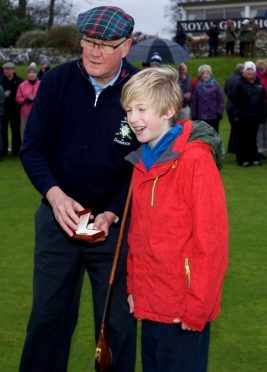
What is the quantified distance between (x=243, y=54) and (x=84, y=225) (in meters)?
32.1

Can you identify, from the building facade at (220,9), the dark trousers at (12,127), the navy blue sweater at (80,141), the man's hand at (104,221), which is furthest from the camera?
the building facade at (220,9)

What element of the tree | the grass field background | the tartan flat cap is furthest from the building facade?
the tartan flat cap

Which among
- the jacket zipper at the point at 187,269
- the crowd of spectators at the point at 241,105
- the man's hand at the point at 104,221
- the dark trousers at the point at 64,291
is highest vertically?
the jacket zipper at the point at 187,269

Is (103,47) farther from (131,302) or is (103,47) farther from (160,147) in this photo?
(131,302)

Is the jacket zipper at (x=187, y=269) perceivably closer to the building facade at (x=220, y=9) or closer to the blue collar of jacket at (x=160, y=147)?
the blue collar of jacket at (x=160, y=147)

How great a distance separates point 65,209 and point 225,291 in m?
3.40

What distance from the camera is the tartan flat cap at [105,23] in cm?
405

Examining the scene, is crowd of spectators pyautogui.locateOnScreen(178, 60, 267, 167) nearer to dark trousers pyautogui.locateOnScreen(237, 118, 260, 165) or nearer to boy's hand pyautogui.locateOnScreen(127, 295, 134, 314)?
dark trousers pyautogui.locateOnScreen(237, 118, 260, 165)

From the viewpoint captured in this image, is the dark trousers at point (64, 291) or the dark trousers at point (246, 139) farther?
the dark trousers at point (246, 139)

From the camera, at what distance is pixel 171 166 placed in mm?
3594

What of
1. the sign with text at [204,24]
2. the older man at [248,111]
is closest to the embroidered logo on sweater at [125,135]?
the older man at [248,111]

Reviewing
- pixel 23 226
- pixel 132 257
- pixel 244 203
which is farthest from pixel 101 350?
pixel 244 203

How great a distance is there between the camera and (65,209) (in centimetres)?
398

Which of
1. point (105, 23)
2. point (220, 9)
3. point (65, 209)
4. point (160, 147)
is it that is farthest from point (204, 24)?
point (160, 147)
